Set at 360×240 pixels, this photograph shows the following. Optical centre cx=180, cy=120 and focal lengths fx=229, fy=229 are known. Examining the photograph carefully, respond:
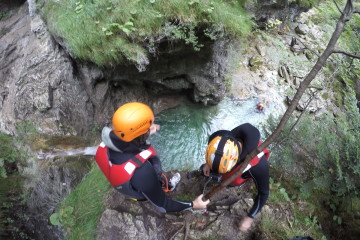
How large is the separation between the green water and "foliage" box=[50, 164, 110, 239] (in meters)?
3.11

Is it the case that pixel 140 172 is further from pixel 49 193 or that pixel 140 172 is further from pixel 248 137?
pixel 49 193

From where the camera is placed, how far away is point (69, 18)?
5.71m

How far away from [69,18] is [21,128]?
10.00 feet

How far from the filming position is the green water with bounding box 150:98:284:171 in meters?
7.96

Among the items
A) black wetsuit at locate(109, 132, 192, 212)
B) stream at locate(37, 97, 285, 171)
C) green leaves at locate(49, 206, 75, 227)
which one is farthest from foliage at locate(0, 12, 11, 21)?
black wetsuit at locate(109, 132, 192, 212)

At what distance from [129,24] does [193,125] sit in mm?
4675

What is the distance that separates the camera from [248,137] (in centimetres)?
283

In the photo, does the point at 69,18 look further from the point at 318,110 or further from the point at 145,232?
the point at 318,110

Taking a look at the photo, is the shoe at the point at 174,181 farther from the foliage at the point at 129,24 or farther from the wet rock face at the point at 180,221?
the foliage at the point at 129,24

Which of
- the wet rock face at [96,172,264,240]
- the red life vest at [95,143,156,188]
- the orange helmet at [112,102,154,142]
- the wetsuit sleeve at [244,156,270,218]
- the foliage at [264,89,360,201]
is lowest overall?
the wet rock face at [96,172,264,240]

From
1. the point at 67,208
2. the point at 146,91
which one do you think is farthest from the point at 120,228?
the point at 146,91

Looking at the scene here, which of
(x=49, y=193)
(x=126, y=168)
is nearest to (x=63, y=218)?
(x=49, y=193)

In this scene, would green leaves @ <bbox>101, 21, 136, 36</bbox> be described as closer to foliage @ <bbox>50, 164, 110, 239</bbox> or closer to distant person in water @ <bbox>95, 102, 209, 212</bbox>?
foliage @ <bbox>50, 164, 110, 239</bbox>

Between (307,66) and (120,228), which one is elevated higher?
(120,228)
